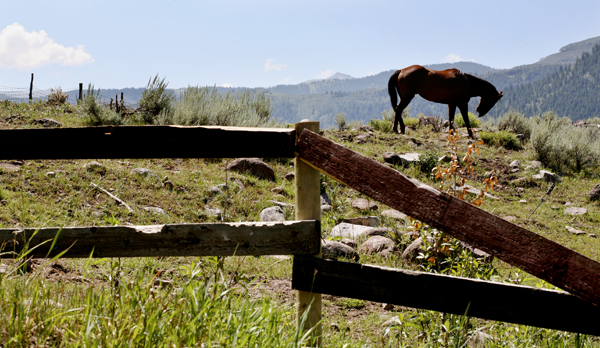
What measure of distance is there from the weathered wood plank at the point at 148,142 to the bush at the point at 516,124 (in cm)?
1563

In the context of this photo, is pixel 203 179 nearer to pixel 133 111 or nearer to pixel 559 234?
pixel 133 111

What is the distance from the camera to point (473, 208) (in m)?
1.82

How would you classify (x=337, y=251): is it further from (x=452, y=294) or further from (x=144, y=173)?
(x=144, y=173)

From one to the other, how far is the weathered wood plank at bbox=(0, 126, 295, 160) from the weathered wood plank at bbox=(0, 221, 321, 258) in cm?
41

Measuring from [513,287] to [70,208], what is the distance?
210 inches

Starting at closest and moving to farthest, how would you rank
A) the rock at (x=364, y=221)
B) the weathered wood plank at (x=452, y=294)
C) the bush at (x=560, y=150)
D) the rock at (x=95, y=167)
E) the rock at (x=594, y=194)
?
the weathered wood plank at (x=452, y=294)
the rock at (x=364, y=221)
the rock at (x=95, y=167)
the rock at (x=594, y=194)
the bush at (x=560, y=150)

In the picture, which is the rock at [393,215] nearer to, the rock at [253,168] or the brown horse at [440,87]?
the rock at [253,168]

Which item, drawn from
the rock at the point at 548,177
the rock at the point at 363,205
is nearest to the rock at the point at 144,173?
the rock at the point at 363,205

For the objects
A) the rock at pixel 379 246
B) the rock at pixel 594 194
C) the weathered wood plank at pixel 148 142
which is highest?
the weathered wood plank at pixel 148 142

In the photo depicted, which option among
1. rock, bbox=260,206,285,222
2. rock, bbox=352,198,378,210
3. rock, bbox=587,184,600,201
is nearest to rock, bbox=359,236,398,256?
rock, bbox=260,206,285,222

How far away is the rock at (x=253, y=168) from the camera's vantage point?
7812mm

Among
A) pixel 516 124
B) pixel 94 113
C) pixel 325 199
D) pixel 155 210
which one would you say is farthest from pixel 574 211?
pixel 94 113

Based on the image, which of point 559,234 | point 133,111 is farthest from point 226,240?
point 133,111

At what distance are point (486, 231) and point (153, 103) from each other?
36.5 feet
